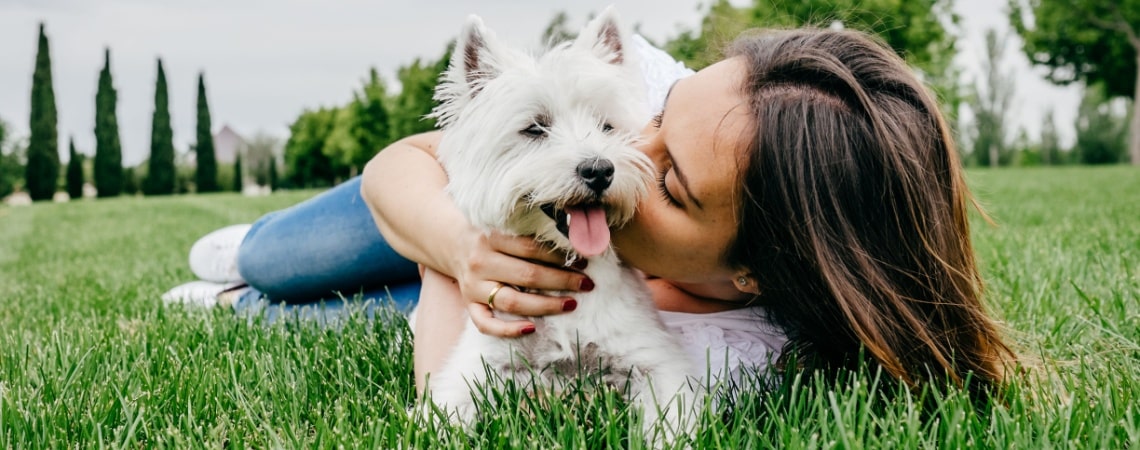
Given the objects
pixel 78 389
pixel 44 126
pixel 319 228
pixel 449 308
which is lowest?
pixel 78 389

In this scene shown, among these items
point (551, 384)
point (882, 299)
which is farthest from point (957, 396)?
point (551, 384)

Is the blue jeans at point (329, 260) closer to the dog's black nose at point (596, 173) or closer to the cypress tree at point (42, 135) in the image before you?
the dog's black nose at point (596, 173)

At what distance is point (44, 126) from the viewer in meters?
43.8

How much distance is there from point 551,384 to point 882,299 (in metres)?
1.02

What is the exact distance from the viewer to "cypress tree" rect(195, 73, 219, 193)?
2111 inches

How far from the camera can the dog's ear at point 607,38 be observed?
2.71m

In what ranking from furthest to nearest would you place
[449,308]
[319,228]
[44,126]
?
[44,126] → [319,228] → [449,308]

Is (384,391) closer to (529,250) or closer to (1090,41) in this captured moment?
(529,250)

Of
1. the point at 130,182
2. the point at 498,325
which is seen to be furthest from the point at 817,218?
the point at 130,182

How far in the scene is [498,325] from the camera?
2.47 meters

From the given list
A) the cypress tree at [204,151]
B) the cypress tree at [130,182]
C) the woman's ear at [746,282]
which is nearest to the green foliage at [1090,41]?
the woman's ear at [746,282]

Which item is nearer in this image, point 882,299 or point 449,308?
point 882,299

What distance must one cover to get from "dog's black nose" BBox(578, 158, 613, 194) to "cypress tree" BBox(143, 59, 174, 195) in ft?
177

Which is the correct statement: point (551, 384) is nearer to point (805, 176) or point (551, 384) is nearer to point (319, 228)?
point (805, 176)
